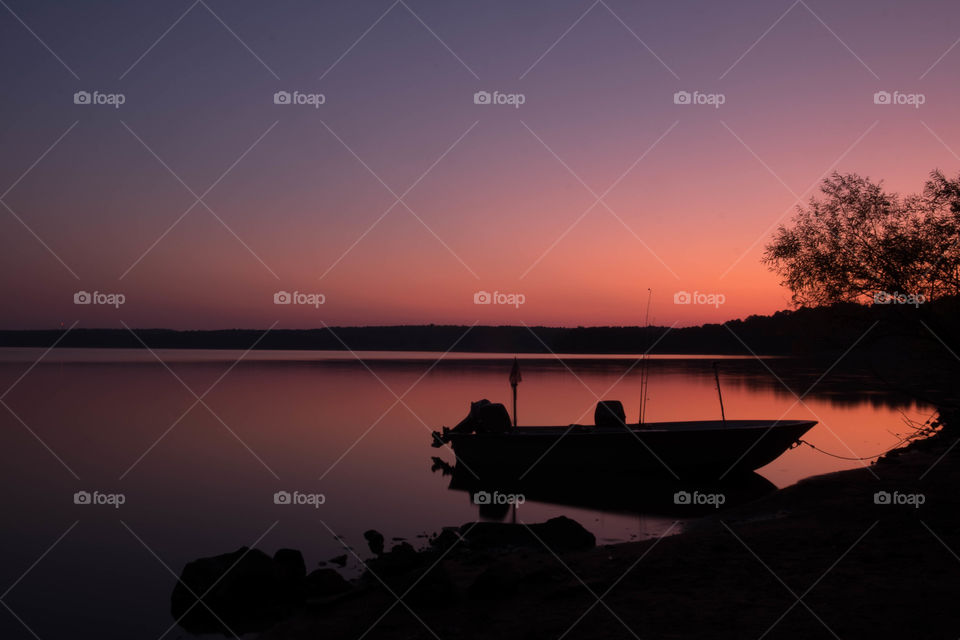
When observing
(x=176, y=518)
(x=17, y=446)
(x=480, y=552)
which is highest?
(x=17, y=446)

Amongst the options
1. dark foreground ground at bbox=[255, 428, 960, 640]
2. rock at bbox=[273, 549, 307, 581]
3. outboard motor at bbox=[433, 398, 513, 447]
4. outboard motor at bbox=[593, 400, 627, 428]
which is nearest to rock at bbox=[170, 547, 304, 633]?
rock at bbox=[273, 549, 307, 581]

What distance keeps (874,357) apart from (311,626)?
472 ft

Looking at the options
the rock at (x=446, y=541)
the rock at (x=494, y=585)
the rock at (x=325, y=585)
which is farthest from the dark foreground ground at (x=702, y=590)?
the rock at (x=325, y=585)

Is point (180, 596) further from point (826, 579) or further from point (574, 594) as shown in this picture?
point (826, 579)

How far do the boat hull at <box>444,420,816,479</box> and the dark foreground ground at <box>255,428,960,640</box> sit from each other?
7692mm

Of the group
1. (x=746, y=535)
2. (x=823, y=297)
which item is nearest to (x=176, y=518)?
(x=746, y=535)

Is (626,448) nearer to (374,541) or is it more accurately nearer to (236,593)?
(374,541)

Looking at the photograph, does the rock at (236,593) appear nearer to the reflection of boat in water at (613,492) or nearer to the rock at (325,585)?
the rock at (325,585)

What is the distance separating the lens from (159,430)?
119 ft

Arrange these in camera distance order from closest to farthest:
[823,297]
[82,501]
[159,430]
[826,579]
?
1. [826,579]
2. [823,297]
3. [82,501]
4. [159,430]

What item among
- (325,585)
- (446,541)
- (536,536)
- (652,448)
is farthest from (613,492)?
(325,585)

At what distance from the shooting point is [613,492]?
2136 centimetres

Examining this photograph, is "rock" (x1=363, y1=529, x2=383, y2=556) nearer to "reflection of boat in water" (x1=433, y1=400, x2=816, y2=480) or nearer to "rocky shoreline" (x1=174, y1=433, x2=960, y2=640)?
"rocky shoreline" (x1=174, y1=433, x2=960, y2=640)

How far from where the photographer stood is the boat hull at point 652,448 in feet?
70.2
